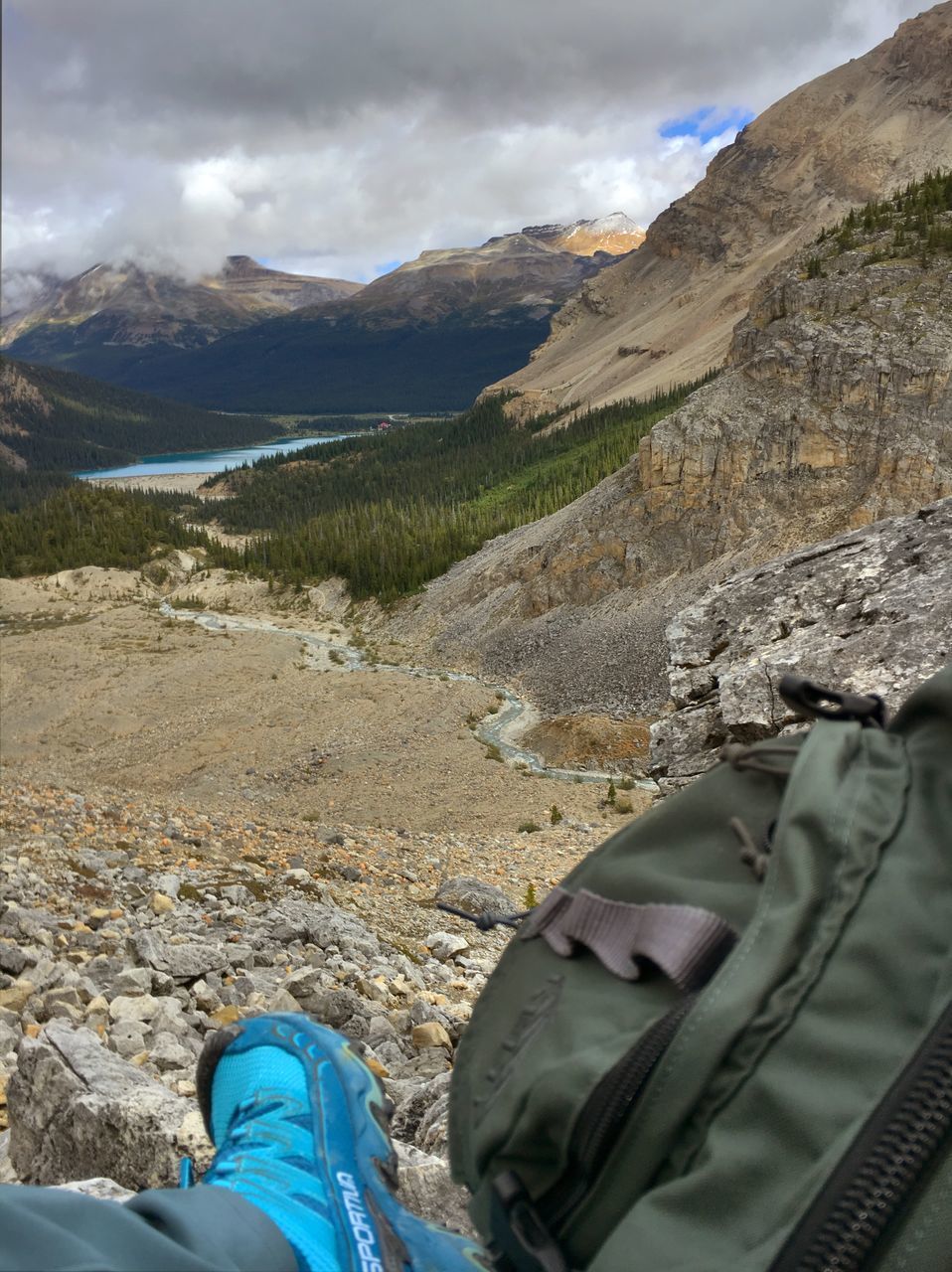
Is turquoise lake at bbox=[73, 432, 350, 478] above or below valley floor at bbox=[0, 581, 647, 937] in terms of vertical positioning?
above

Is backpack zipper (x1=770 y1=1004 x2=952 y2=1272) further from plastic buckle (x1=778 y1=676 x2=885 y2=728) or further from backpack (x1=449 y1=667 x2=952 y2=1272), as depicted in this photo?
plastic buckle (x1=778 y1=676 x2=885 y2=728)

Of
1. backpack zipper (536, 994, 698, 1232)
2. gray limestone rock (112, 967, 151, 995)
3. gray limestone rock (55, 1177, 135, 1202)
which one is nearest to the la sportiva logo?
backpack zipper (536, 994, 698, 1232)

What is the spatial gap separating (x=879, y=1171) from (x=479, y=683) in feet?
95.5

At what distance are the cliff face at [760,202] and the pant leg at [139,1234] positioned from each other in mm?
75268

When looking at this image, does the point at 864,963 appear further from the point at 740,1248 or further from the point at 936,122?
the point at 936,122

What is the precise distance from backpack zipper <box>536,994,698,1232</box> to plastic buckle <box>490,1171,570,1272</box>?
0.05 m

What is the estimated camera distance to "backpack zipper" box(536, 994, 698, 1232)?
4.26 feet

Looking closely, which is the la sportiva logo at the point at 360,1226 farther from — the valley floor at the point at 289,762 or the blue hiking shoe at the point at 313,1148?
the valley floor at the point at 289,762

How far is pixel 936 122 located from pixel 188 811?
100799 mm

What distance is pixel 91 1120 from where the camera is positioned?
8.91 ft

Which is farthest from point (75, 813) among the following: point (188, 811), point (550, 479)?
point (550, 479)

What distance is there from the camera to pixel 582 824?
15.0m

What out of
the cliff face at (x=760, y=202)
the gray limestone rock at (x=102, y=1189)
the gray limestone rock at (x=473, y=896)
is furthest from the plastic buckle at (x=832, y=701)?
the cliff face at (x=760, y=202)

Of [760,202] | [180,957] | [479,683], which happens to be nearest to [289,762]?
[479,683]
